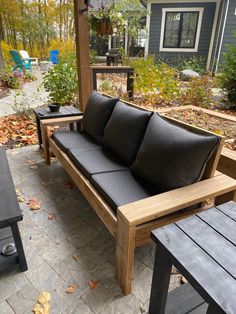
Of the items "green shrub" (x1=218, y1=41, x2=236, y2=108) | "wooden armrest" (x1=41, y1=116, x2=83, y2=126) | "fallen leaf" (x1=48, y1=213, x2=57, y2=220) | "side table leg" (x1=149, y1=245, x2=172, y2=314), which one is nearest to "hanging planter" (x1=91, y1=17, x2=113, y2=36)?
"wooden armrest" (x1=41, y1=116, x2=83, y2=126)

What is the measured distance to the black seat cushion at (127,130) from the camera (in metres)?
1.99

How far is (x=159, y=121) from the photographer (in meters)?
1.80

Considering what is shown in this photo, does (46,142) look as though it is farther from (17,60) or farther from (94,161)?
(17,60)

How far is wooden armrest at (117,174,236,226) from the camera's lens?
128 centimetres

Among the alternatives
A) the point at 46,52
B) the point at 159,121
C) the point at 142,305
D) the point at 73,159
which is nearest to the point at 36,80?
the point at 46,52

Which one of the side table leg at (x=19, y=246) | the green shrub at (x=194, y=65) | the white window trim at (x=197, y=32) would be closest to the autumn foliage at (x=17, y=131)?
the side table leg at (x=19, y=246)

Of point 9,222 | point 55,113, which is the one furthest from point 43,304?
point 55,113

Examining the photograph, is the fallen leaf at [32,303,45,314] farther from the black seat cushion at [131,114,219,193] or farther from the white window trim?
the white window trim

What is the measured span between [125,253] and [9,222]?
70 centimetres

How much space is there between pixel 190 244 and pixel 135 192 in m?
0.63

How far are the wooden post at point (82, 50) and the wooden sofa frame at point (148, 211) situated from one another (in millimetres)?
2088

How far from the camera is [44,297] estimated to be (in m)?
1.45

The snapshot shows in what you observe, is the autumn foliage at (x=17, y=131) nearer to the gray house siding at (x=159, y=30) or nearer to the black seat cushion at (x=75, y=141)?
the black seat cushion at (x=75, y=141)

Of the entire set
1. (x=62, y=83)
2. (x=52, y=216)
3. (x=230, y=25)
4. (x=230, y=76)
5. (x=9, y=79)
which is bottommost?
(x=52, y=216)
